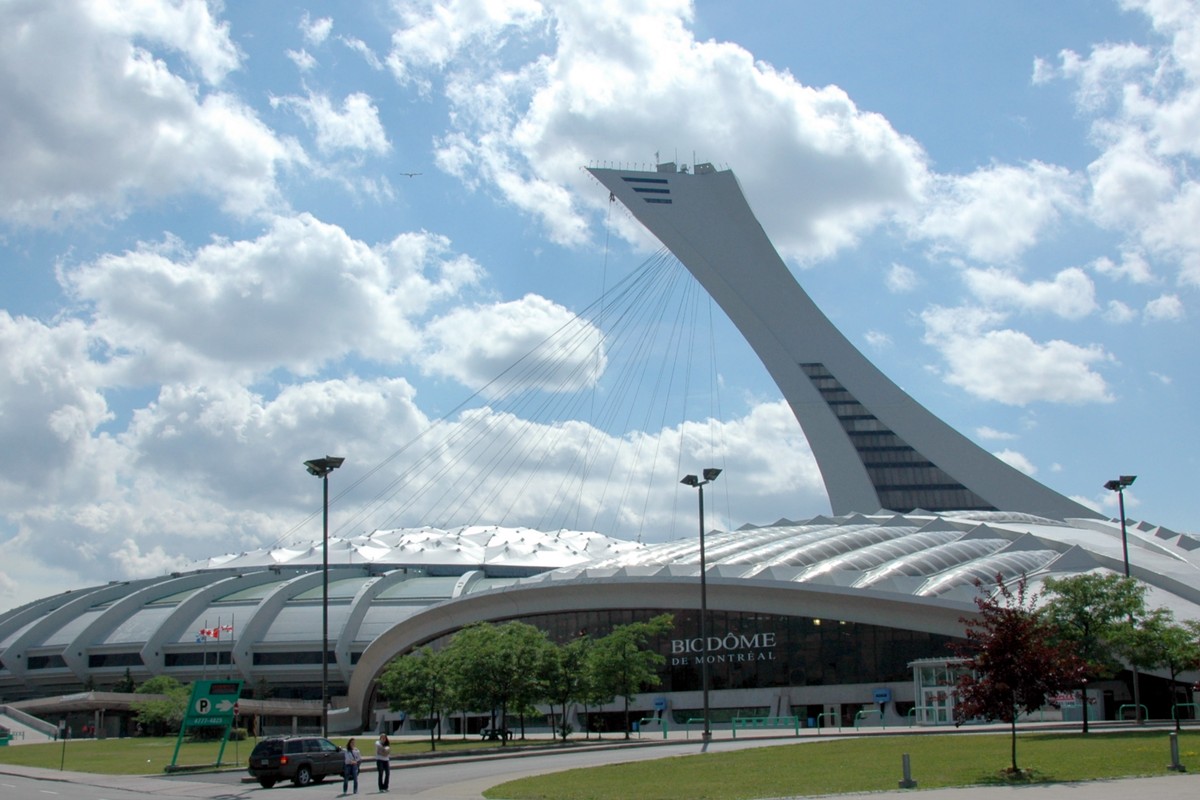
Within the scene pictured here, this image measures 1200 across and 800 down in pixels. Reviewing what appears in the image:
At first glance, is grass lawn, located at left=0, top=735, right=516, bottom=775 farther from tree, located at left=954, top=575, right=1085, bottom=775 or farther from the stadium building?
tree, located at left=954, top=575, right=1085, bottom=775

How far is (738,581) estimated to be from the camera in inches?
2009

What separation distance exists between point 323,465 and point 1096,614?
23.8 meters

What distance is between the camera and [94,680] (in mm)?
75750

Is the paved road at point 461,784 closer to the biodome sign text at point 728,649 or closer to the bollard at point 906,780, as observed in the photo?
the bollard at point 906,780

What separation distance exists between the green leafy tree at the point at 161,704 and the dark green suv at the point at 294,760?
89.6 feet

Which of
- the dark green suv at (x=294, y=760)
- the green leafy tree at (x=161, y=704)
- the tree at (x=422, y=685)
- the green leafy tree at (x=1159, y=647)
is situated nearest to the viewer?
the dark green suv at (x=294, y=760)

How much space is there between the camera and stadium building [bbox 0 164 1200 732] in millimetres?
49625

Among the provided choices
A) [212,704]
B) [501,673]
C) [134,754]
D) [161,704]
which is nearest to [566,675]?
[501,673]

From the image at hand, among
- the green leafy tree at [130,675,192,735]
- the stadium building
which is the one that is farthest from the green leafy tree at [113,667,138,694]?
the green leafy tree at [130,675,192,735]

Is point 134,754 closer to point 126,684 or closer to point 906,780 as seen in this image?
A: point 126,684

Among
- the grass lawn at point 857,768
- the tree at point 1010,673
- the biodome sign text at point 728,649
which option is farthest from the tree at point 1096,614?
the biodome sign text at point 728,649

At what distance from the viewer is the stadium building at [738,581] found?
49.6 m

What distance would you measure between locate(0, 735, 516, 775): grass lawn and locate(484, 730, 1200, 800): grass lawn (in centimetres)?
1266

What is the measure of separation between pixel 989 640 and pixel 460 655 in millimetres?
24274
